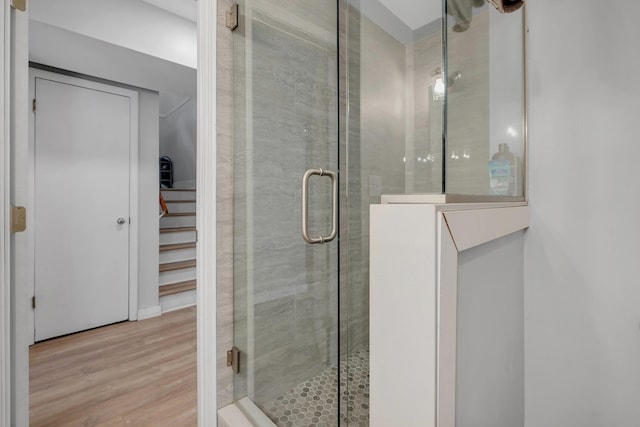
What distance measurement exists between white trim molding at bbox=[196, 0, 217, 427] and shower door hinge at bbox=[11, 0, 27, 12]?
0.60 meters

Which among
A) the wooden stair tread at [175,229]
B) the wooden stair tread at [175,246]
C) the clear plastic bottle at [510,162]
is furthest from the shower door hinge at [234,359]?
the wooden stair tread at [175,229]

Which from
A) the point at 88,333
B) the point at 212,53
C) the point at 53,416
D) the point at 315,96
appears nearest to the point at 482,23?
the point at 315,96

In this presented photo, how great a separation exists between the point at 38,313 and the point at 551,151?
11.0 feet

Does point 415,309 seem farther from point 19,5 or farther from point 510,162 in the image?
point 19,5

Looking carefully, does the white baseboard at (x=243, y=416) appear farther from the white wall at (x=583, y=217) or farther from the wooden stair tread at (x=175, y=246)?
the wooden stair tread at (x=175, y=246)

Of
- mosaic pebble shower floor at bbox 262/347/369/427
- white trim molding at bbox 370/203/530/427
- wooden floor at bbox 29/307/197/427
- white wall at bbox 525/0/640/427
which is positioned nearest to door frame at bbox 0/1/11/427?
wooden floor at bbox 29/307/197/427

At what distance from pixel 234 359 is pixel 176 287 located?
2139mm

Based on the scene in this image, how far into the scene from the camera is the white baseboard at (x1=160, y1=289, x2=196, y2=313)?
9.41ft

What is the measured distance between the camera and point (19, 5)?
1033 mm

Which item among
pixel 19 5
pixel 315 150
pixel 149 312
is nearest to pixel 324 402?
pixel 315 150

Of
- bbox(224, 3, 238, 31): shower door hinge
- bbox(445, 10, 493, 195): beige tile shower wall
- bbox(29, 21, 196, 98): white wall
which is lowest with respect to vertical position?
bbox(445, 10, 493, 195): beige tile shower wall

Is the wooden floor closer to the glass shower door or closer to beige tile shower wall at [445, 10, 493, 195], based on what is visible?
the glass shower door

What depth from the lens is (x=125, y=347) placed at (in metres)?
2.18

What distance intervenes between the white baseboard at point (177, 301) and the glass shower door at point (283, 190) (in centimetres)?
201
